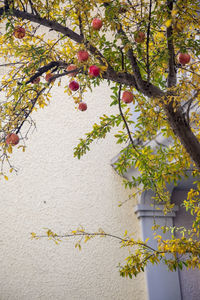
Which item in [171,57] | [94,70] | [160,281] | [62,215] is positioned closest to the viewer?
[94,70]

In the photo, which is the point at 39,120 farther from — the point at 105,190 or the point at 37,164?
the point at 105,190

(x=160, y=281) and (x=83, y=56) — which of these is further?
(x=160, y=281)

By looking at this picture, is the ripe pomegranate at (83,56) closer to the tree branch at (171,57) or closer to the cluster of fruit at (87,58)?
the cluster of fruit at (87,58)

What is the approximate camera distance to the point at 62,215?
17.6 ft

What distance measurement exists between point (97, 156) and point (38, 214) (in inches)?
50.4

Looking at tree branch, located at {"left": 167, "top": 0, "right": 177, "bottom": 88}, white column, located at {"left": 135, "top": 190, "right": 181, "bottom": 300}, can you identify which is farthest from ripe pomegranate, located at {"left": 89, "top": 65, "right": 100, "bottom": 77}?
white column, located at {"left": 135, "top": 190, "right": 181, "bottom": 300}

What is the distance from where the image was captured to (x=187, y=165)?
2346 millimetres

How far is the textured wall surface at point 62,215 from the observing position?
5.04 m

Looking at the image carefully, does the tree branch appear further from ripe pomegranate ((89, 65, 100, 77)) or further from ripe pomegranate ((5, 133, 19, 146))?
ripe pomegranate ((5, 133, 19, 146))

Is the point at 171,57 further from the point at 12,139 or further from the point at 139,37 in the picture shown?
the point at 12,139

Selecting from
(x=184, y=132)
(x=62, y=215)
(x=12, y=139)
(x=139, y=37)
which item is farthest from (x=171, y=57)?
(x=62, y=215)

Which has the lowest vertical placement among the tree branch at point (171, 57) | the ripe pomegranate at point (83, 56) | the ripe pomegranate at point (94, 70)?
the ripe pomegranate at point (94, 70)

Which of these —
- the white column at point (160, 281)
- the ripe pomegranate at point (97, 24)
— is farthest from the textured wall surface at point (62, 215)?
the ripe pomegranate at point (97, 24)

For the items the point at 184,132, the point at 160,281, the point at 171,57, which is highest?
the point at 171,57
